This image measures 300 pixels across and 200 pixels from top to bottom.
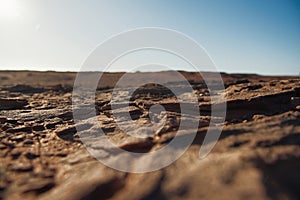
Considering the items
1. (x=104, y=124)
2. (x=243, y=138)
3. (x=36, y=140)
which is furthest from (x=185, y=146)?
(x=36, y=140)

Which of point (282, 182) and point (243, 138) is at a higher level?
point (243, 138)

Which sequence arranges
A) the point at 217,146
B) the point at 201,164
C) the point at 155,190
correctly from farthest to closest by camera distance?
the point at 217,146 < the point at 201,164 < the point at 155,190

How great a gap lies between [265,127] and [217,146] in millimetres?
566

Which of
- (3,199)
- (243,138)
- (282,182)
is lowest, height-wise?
(3,199)

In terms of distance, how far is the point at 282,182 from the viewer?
2.33 metres

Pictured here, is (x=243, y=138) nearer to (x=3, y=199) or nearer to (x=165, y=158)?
(x=165, y=158)

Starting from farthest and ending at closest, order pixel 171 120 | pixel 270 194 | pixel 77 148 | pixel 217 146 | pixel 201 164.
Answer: pixel 171 120 → pixel 77 148 → pixel 217 146 → pixel 201 164 → pixel 270 194

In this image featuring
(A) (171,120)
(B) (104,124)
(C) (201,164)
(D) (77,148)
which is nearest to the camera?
(C) (201,164)

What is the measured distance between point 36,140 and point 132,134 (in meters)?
1.34

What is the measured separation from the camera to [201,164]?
2637 millimetres

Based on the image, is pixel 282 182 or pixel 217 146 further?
pixel 217 146

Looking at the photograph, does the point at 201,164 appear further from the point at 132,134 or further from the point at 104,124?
the point at 104,124

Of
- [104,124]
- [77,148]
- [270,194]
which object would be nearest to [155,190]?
[270,194]

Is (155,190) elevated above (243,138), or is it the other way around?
(243,138)
